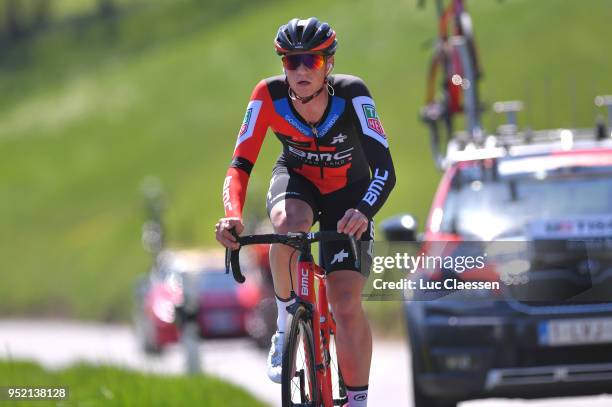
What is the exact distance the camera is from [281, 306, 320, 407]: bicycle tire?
6.87 metres

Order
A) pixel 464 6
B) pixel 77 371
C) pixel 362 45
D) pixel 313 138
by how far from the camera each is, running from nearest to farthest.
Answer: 1. pixel 313 138
2. pixel 464 6
3. pixel 77 371
4. pixel 362 45

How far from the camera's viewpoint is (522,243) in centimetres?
1006

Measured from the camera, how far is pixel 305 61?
7254 mm

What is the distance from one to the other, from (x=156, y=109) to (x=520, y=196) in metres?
72.9

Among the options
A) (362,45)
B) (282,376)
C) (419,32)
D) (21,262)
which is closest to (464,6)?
(282,376)

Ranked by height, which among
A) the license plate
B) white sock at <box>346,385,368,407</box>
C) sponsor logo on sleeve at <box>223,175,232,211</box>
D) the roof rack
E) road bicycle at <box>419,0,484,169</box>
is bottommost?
white sock at <box>346,385,368,407</box>

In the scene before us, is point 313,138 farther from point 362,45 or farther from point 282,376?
point 362,45

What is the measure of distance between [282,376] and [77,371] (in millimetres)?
6686

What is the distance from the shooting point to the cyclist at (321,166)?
730 centimetres

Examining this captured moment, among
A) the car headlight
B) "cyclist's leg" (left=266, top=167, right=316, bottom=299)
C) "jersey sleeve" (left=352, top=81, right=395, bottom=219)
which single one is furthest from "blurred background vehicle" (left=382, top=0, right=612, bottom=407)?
the car headlight

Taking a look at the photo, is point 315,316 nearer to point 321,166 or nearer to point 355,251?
point 355,251

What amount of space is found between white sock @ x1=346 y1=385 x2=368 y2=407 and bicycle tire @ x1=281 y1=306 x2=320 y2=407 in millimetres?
446

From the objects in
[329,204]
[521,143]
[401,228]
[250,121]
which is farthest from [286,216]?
[521,143]

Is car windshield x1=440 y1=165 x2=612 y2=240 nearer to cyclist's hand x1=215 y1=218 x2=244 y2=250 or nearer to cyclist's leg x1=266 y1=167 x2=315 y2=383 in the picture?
cyclist's leg x1=266 y1=167 x2=315 y2=383
